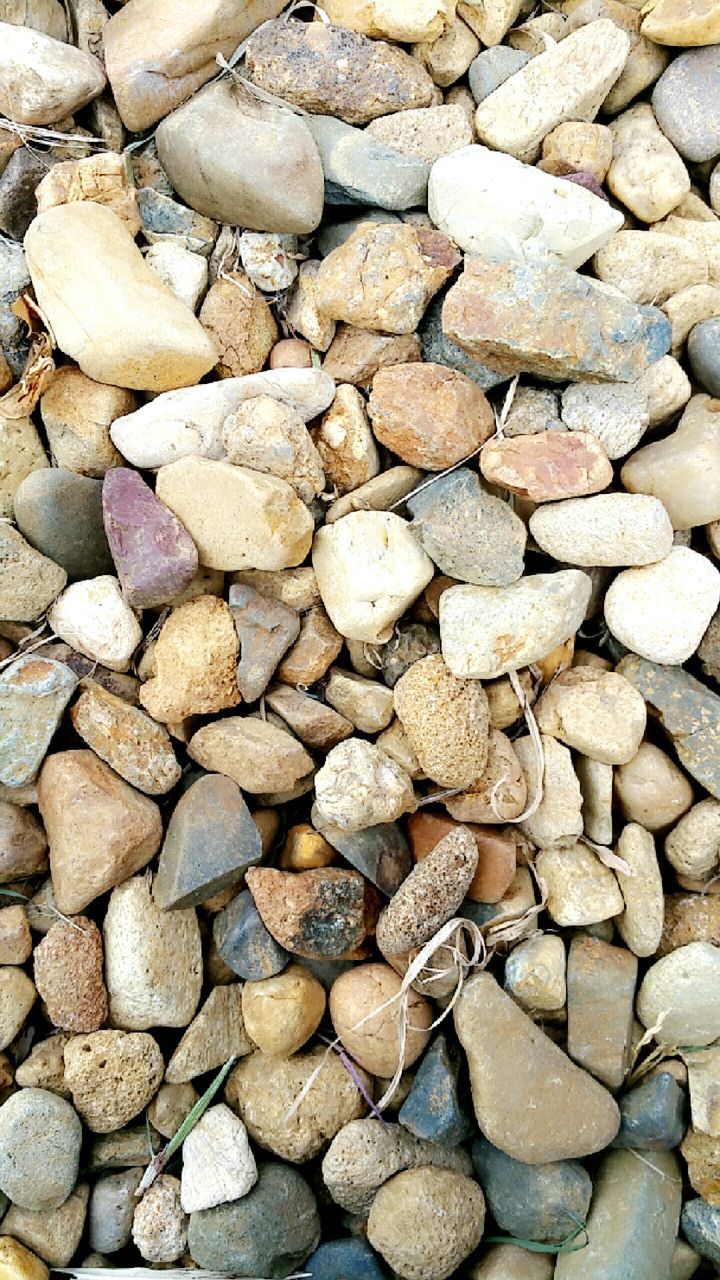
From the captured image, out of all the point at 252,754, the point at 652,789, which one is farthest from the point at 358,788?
the point at 652,789

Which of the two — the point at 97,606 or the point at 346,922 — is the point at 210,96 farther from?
the point at 346,922

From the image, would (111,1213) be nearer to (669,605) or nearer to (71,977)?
(71,977)

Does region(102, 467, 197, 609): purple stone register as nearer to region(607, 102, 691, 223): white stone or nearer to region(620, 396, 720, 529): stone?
region(620, 396, 720, 529): stone

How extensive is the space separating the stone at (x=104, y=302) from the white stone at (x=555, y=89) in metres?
0.71

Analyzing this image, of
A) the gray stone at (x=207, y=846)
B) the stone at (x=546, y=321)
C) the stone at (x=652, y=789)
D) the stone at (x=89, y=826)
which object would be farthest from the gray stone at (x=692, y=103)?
the stone at (x=89, y=826)

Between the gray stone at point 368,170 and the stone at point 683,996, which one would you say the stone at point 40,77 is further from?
the stone at point 683,996

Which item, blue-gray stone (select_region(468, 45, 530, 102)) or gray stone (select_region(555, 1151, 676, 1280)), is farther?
blue-gray stone (select_region(468, 45, 530, 102))

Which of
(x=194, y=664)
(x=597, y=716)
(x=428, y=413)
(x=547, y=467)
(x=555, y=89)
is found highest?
(x=555, y=89)

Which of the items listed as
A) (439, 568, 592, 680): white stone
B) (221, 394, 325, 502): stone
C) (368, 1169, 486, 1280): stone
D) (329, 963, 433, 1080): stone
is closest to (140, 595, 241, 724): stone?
(221, 394, 325, 502): stone

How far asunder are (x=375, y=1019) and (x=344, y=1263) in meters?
0.43

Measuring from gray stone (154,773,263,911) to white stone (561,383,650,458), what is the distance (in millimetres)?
888

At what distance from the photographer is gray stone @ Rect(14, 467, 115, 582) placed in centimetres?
163

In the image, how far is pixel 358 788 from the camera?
1589 millimetres

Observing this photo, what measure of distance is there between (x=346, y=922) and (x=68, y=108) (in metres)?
1.52
